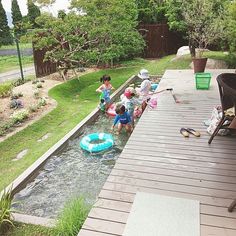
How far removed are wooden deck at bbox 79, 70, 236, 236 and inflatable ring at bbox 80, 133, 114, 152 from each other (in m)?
0.82

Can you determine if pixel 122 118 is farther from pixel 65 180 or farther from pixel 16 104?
pixel 16 104

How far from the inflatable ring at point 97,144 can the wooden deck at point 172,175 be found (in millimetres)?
822

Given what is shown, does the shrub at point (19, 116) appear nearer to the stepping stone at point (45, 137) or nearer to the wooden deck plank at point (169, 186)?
the stepping stone at point (45, 137)

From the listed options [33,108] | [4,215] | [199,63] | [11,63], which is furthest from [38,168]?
[11,63]

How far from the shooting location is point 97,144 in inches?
199

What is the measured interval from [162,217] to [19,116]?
4738 mm

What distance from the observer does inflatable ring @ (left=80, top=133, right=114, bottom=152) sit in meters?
4.96

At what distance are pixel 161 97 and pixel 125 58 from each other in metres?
9.35

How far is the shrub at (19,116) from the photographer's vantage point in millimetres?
6224

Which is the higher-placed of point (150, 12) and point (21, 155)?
point (150, 12)

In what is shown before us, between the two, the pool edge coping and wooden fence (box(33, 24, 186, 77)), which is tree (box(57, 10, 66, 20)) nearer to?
the pool edge coping

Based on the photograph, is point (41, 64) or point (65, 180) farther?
point (41, 64)

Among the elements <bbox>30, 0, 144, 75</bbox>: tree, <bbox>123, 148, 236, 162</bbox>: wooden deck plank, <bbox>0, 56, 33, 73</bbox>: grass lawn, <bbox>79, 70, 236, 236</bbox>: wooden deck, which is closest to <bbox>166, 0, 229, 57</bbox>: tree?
<bbox>30, 0, 144, 75</bbox>: tree

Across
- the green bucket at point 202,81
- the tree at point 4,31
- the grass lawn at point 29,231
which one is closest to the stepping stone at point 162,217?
the grass lawn at point 29,231
